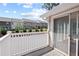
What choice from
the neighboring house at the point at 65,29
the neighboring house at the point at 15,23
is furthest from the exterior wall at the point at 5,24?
the neighboring house at the point at 65,29

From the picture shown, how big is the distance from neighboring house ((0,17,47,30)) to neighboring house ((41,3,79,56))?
0.41 metres

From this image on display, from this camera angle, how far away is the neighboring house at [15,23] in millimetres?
3373

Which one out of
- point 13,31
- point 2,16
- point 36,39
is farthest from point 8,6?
point 36,39

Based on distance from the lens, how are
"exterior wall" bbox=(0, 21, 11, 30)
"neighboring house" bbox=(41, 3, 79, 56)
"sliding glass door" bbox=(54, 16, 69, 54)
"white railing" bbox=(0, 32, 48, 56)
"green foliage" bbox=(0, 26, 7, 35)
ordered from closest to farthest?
"exterior wall" bbox=(0, 21, 11, 30)
"green foliage" bbox=(0, 26, 7, 35)
"neighboring house" bbox=(41, 3, 79, 56)
"white railing" bbox=(0, 32, 48, 56)
"sliding glass door" bbox=(54, 16, 69, 54)

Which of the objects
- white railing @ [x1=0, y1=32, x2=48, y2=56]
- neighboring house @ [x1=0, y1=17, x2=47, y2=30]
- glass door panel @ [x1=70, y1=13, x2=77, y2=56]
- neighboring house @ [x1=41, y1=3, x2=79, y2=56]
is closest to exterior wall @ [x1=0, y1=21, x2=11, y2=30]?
neighboring house @ [x1=0, y1=17, x2=47, y2=30]

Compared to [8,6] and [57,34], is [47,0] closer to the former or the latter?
[8,6]

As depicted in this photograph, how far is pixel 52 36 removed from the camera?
5.11 m

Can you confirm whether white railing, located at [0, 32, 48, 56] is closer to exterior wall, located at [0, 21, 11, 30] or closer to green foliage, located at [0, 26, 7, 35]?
green foliage, located at [0, 26, 7, 35]

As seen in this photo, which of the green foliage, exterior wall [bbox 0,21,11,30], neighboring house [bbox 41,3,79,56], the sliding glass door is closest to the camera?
exterior wall [bbox 0,21,11,30]

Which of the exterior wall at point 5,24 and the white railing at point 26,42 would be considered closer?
the exterior wall at point 5,24

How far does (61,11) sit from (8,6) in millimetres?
1816

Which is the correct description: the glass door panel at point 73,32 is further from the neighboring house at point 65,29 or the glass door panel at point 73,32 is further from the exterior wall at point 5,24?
the exterior wall at point 5,24

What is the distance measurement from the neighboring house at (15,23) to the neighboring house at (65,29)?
16.0 inches

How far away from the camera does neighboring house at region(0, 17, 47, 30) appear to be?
337 cm
